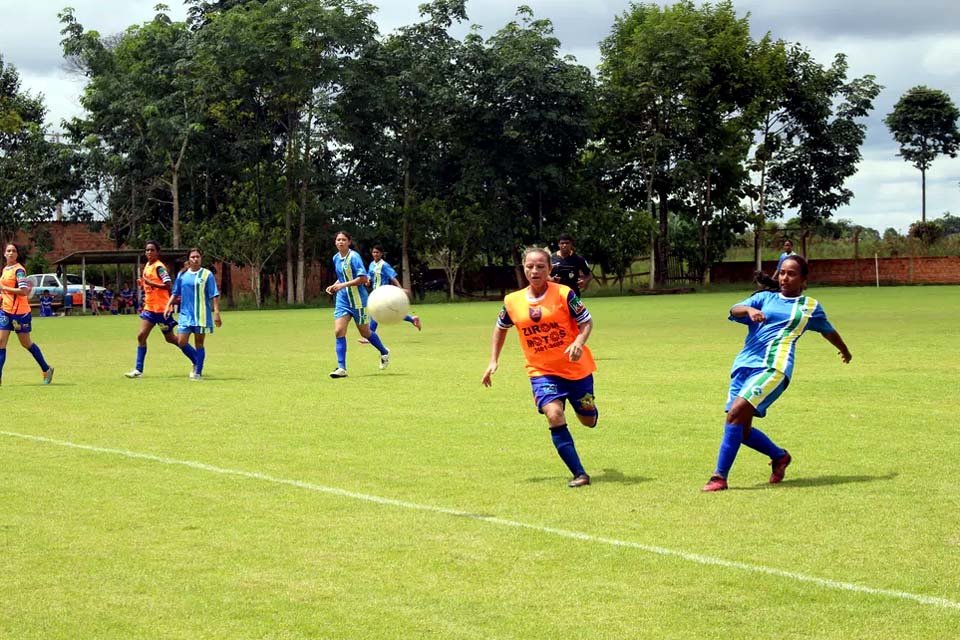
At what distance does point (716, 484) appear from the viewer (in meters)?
8.71

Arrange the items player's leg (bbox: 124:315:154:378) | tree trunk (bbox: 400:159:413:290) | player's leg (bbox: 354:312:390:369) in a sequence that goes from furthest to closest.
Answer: tree trunk (bbox: 400:159:413:290)
player's leg (bbox: 354:312:390:369)
player's leg (bbox: 124:315:154:378)

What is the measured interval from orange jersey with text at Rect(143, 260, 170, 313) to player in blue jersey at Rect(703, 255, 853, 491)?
1183cm

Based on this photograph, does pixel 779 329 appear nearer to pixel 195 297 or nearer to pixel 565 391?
pixel 565 391

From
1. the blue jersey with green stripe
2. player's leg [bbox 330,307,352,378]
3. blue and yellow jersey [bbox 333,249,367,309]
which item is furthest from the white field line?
blue and yellow jersey [bbox 333,249,367,309]

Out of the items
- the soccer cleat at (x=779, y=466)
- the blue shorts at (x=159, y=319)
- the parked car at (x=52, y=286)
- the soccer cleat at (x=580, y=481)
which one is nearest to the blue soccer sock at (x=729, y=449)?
the soccer cleat at (x=779, y=466)

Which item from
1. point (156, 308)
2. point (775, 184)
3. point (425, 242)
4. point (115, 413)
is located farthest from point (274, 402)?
point (775, 184)

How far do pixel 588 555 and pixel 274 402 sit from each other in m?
8.78

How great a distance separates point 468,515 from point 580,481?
1.27 meters

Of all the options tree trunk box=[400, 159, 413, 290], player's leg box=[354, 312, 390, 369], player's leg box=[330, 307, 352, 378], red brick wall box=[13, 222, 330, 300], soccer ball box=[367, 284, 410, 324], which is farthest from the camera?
red brick wall box=[13, 222, 330, 300]

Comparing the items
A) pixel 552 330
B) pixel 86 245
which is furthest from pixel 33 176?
pixel 552 330

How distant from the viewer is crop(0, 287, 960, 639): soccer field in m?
5.76

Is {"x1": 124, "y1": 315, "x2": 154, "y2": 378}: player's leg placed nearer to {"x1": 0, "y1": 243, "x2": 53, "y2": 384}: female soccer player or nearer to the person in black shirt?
{"x1": 0, "y1": 243, "x2": 53, "y2": 384}: female soccer player

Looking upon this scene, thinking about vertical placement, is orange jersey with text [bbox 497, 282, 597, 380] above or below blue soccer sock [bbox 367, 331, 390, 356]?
above

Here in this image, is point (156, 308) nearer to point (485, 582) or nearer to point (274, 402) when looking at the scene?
point (274, 402)
